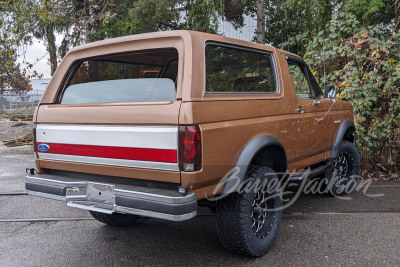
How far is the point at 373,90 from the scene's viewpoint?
6.25 metres

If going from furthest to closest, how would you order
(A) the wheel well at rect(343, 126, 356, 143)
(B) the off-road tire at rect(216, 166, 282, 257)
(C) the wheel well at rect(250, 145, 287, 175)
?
1. (A) the wheel well at rect(343, 126, 356, 143)
2. (C) the wheel well at rect(250, 145, 287, 175)
3. (B) the off-road tire at rect(216, 166, 282, 257)

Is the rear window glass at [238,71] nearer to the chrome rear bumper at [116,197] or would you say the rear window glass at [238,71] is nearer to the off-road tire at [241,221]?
the off-road tire at [241,221]

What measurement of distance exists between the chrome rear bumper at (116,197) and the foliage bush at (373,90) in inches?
179

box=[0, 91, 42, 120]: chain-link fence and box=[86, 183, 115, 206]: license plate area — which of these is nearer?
box=[86, 183, 115, 206]: license plate area

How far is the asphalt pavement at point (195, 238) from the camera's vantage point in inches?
126

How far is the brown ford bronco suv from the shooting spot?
2600mm

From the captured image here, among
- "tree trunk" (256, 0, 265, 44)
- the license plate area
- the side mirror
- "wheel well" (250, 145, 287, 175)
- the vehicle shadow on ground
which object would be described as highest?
"tree trunk" (256, 0, 265, 44)

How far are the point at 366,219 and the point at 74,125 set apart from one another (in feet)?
11.0

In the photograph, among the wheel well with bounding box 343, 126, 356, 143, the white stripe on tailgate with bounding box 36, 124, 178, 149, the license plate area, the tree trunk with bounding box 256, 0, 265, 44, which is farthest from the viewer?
the tree trunk with bounding box 256, 0, 265, 44

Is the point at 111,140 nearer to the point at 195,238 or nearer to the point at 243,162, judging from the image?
the point at 243,162

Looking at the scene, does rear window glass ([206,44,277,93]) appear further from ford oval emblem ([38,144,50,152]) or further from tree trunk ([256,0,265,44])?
tree trunk ([256,0,265,44])

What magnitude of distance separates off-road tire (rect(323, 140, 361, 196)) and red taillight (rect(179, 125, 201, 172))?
284 centimetres

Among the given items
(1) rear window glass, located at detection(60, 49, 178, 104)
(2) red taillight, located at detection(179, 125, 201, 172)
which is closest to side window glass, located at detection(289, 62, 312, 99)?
(1) rear window glass, located at detection(60, 49, 178, 104)

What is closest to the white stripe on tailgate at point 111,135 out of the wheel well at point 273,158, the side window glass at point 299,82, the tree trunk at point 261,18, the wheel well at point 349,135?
the wheel well at point 273,158
